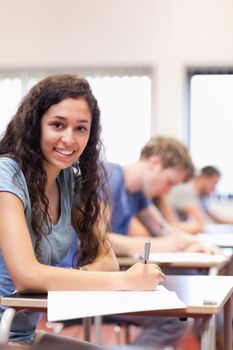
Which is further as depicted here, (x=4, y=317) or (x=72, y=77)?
(x=72, y=77)

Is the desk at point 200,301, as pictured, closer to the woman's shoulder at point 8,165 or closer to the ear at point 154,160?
the woman's shoulder at point 8,165

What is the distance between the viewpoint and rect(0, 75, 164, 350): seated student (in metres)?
1.71

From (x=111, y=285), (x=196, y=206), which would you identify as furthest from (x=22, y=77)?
(x=111, y=285)

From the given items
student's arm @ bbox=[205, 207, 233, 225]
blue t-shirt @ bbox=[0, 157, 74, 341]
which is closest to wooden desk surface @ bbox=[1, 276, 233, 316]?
blue t-shirt @ bbox=[0, 157, 74, 341]

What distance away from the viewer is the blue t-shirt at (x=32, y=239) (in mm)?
1795

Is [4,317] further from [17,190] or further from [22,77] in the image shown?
[22,77]

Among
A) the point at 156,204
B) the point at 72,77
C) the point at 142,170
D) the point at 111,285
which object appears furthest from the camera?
the point at 156,204

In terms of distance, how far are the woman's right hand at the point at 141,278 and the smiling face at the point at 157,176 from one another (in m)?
1.94

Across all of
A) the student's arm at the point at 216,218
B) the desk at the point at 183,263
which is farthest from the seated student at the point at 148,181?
the student's arm at the point at 216,218

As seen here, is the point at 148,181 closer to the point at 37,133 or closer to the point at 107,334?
the point at 107,334

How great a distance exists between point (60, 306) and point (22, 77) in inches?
222

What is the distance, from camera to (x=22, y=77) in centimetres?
697

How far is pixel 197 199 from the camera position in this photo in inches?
249

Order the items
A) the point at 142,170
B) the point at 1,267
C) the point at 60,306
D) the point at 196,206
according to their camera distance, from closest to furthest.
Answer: the point at 60,306 < the point at 1,267 < the point at 142,170 < the point at 196,206
